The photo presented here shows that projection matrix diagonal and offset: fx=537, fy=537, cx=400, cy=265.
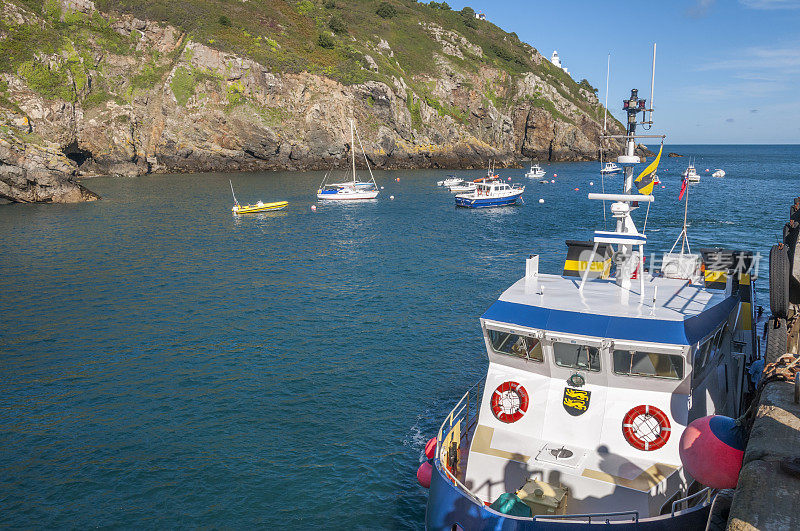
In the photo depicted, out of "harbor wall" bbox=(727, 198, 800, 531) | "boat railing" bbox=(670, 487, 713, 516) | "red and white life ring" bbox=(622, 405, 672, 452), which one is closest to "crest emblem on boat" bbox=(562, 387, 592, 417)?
"red and white life ring" bbox=(622, 405, 672, 452)

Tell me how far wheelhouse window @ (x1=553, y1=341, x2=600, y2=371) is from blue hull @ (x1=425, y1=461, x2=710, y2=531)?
3.45m

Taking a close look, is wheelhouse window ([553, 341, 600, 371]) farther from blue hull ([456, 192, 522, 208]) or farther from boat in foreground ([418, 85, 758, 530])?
blue hull ([456, 192, 522, 208])

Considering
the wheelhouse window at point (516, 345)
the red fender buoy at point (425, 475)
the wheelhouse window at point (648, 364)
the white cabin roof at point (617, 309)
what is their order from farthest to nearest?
1. the red fender buoy at point (425, 475)
2. the wheelhouse window at point (516, 345)
3. the white cabin roof at point (617, 309)
4. the wheelhouse window at point (648, 364)

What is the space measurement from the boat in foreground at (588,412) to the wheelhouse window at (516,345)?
26 millimetres

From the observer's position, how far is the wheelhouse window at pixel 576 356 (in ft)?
43.0

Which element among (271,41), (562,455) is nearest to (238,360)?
(562,455)

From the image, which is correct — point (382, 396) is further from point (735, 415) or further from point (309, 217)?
point (309, 217)

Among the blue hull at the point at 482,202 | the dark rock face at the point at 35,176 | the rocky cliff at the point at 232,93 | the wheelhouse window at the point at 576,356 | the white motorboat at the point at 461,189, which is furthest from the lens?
the rocky cliff at the point at 232,93

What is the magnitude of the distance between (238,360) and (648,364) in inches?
774

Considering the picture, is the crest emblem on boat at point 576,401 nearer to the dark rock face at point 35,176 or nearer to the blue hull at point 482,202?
the blue hull at point 482,202

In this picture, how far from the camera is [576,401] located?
13.3 m

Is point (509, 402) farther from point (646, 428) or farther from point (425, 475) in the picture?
point (425, 475)

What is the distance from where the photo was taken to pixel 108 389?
930 inches

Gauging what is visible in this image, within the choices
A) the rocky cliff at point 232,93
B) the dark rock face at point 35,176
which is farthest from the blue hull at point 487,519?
the rocky cliff at point 232,93
